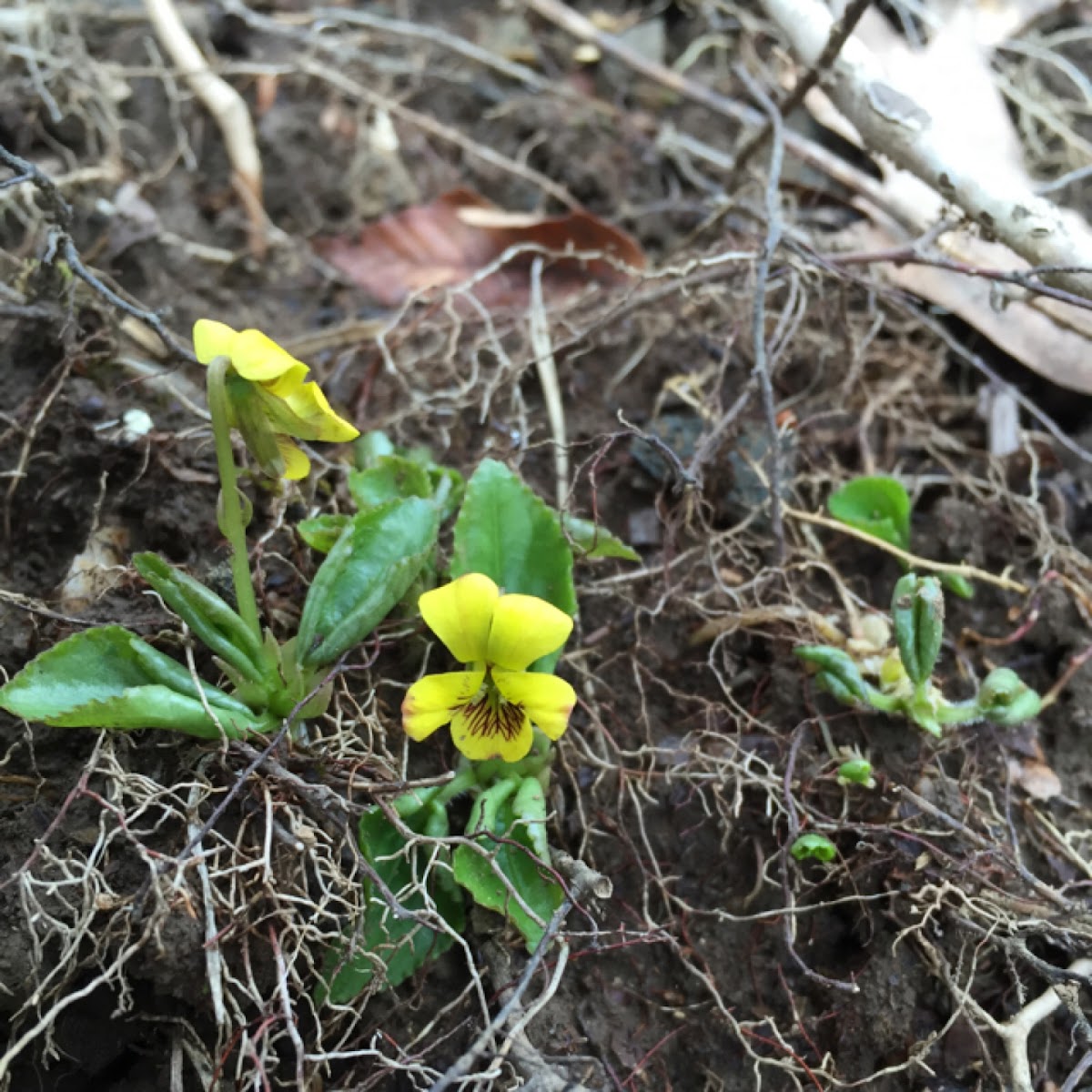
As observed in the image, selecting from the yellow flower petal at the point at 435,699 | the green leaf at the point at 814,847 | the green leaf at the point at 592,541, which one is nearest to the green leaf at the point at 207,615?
the yellow flower petal at the point at 435,699

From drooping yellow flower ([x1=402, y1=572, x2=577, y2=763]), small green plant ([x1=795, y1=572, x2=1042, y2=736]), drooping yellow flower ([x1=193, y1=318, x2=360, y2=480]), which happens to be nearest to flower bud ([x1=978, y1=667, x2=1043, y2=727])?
small green plant ([x1=795, y1=572, x2=1042, y2=736])

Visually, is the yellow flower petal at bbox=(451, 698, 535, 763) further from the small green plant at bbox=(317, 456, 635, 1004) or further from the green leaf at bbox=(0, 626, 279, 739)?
the green leaf at bbox=(0, 626, 279, 739)

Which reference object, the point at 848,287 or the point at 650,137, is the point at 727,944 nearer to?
the point at 848,287

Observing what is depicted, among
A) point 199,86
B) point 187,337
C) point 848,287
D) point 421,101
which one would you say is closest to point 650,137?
point 421,101

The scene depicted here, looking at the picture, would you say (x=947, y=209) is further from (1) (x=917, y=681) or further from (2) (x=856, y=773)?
(2) (x=856, y=773)

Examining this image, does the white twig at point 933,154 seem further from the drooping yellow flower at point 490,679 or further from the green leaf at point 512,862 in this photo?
the green leaf at point 512,862

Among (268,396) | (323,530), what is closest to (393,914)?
(323,530)
